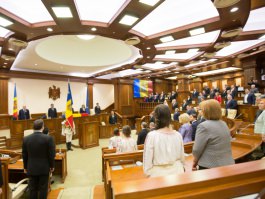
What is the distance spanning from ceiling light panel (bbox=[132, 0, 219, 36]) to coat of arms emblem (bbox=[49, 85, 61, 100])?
7.63m

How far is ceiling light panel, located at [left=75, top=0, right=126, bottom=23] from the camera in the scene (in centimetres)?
322

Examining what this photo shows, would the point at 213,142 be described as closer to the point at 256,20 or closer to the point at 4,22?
the point at 4,22

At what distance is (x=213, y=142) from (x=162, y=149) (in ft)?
1.57

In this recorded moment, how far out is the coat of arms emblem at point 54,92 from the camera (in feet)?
33.1

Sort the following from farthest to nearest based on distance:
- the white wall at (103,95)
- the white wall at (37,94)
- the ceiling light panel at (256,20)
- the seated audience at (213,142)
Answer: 1. the white wall at (103,95)
2. the white wall at (37,94)
3. the ceiling light panel at (256,20)
4. the seated audience at (213,142)

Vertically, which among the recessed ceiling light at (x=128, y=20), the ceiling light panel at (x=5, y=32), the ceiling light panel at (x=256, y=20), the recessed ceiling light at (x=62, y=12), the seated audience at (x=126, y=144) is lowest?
the seated audience at (x=126, y=144)

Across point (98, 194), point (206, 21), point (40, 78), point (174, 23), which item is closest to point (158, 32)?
point (174, 23)

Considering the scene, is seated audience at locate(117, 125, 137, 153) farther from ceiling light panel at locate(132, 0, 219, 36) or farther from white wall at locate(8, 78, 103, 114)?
white wall at locate(8, 78, 103, 114)

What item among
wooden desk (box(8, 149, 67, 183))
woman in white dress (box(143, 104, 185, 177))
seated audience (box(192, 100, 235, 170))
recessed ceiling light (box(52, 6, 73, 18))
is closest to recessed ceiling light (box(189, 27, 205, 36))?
recessed ceiling light (box(52, 6, 73, 18))

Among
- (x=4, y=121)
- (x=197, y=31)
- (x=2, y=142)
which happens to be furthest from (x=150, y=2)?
(x=4, y=121)

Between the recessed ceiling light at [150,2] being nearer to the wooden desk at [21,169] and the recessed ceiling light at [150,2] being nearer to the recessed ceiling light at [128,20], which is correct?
the recessed ceiling light at [128,20]

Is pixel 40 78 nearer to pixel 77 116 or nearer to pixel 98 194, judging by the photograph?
pixel 77 116

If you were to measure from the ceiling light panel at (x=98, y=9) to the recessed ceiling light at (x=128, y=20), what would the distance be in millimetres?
190

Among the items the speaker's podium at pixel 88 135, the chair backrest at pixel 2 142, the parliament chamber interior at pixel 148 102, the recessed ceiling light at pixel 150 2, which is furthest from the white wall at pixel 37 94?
the recessed ceiling light at pixel 150 2
